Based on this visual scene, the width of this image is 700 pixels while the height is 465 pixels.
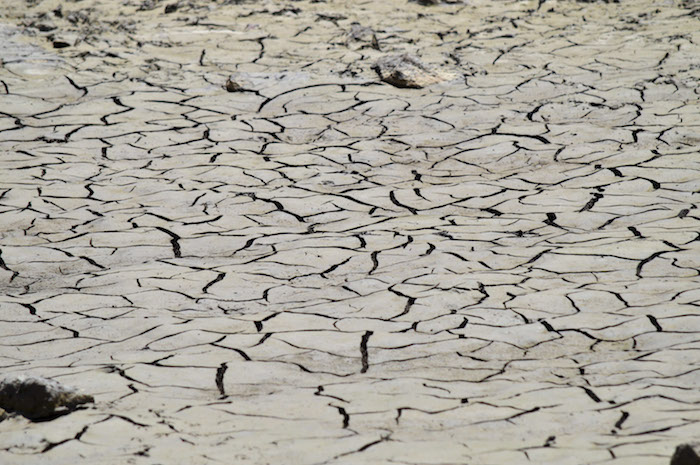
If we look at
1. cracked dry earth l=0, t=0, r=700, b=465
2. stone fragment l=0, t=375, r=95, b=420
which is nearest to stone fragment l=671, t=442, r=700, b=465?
cracked dry earth l=0, t=0, r=700, b=465

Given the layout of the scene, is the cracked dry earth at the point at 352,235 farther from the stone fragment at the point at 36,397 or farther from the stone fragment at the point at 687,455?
the stone fragment at the point at 687,455

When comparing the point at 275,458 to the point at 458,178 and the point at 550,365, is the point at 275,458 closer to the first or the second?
the point at 550,365

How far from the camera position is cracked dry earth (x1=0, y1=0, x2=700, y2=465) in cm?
239

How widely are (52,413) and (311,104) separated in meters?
3.96

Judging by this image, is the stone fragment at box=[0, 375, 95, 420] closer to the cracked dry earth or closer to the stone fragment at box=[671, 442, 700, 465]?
the cracked dry earth

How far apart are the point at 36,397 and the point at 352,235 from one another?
6.59 feet

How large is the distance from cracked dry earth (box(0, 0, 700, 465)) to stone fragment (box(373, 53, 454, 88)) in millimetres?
134

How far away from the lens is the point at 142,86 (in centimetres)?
638

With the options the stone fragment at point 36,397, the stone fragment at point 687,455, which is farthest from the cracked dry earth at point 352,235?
the stone fragment at point 687,455

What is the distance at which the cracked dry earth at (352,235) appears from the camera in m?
2.39

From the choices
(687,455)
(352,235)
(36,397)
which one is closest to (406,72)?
(352,235)

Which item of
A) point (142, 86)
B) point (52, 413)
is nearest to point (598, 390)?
point (52, 413)

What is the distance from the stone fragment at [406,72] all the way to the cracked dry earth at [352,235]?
0.44 feet

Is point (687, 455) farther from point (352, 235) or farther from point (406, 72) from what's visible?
point (406, 72)
